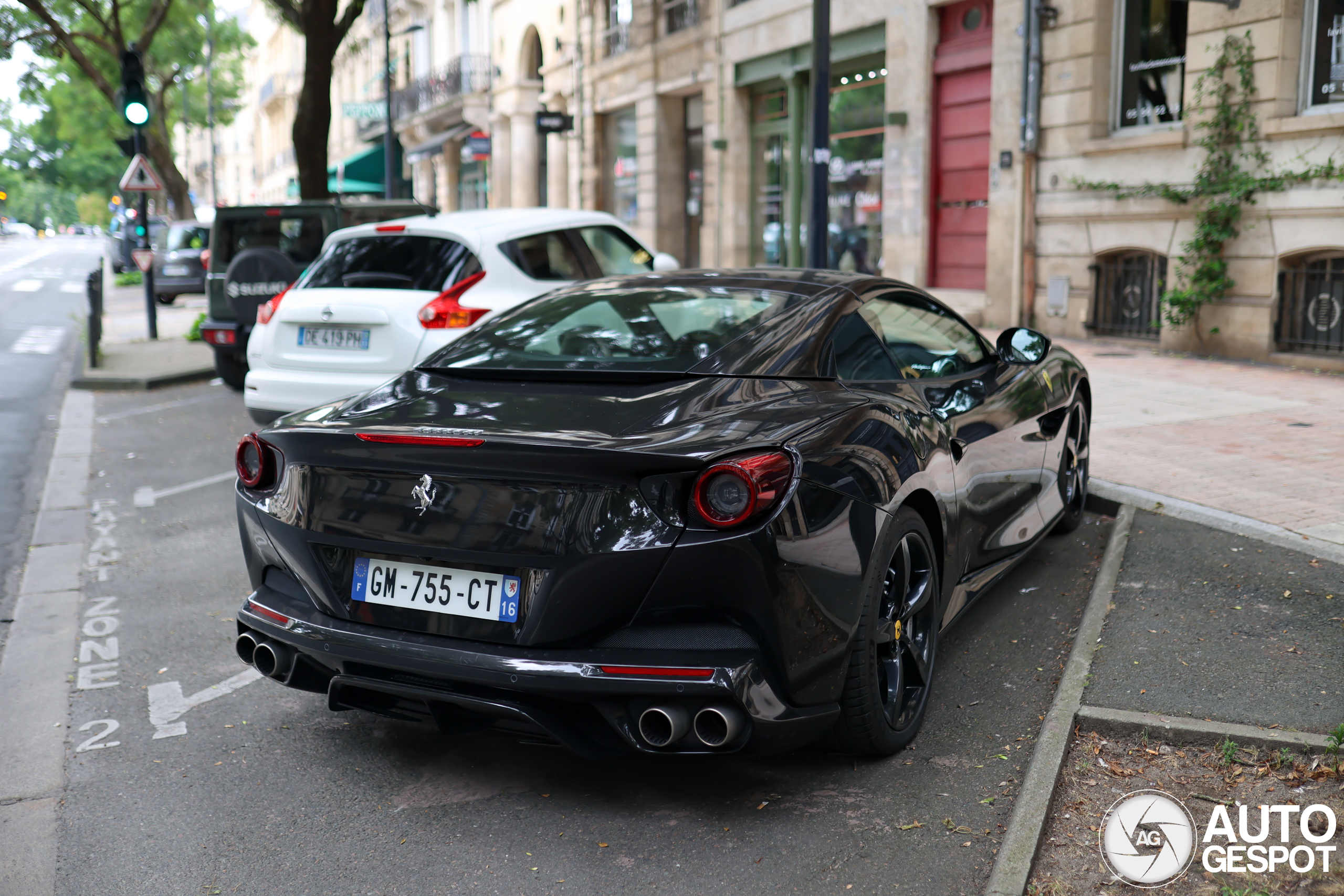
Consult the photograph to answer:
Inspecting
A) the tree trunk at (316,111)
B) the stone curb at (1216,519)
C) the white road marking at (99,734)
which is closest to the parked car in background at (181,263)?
the tree trunk at (316,111)

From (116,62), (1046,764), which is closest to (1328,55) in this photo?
(1046,764)

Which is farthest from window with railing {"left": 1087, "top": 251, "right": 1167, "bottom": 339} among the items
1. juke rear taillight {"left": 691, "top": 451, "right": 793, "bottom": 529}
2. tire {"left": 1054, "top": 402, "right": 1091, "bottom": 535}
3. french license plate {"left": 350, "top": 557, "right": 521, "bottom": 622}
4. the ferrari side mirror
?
french license plate {"left": 350, "top": 557, "right": 521, "bottom": 622}

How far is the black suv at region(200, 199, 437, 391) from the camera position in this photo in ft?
37.9

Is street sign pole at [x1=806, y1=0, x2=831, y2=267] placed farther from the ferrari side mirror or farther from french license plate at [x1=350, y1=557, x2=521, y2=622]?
french license plate at [x1=350, y1=557, x2=521, y2=622]

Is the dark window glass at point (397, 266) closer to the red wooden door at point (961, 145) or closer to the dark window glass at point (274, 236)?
the dark window glass at point (274, 236)

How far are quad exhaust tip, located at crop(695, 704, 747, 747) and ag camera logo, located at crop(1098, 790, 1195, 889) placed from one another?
3.09 ft

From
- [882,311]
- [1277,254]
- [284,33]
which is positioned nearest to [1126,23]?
[1277,254]

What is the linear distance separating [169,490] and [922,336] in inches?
212

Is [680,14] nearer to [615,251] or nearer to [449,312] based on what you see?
[615,251]

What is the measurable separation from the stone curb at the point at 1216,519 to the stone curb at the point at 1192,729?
194 centimetres

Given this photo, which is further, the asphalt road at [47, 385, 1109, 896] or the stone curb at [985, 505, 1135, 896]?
the asphalt road at [47, 385, 1109, 896]

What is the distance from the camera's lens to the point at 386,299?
7594 millimetres

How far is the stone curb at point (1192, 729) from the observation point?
340 cm

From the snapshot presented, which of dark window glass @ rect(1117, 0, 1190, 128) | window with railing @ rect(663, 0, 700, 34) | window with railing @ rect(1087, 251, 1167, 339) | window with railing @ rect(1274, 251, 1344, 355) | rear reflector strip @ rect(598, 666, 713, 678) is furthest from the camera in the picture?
window with railing @ rect(663, 0, 700, 34)
